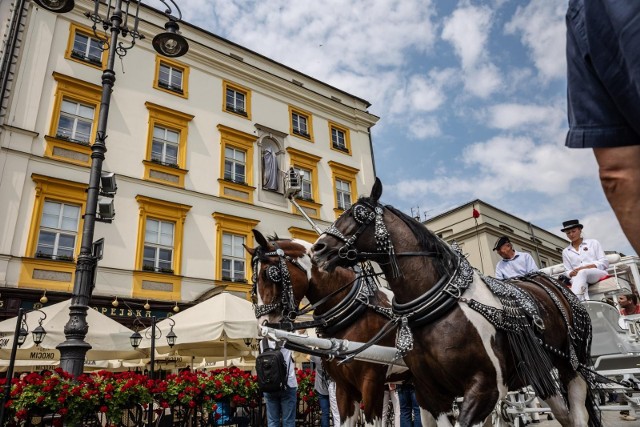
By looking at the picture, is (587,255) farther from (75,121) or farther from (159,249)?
(75,121)

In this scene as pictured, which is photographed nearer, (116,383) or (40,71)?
(116,383)

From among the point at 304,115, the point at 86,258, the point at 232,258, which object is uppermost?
the point at 304,115

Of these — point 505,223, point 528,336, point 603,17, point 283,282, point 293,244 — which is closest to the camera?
point 603,17

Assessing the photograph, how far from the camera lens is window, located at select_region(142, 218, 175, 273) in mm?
15359

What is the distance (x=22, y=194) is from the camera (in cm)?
1348

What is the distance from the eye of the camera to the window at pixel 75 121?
15156mm

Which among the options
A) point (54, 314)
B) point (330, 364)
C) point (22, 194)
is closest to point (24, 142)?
point (22, 194)

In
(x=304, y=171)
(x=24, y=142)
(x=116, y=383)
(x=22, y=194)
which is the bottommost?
(x=116, y=383)

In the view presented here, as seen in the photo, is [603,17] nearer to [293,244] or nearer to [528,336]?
[528,336]

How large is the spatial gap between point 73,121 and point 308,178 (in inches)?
415

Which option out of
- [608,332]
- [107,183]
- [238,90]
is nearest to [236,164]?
[238,90]

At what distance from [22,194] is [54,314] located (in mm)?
6240

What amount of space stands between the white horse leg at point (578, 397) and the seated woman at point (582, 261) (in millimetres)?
1960

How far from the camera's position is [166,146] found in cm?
1748
